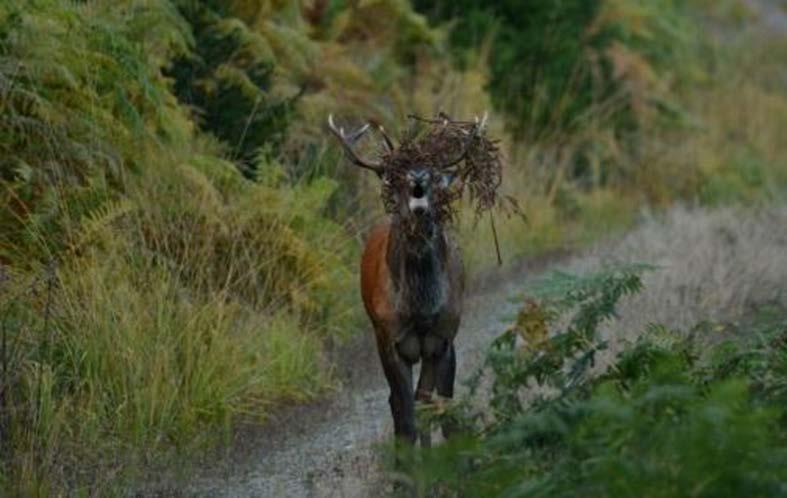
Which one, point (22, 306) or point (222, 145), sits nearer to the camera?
point (22, 306)

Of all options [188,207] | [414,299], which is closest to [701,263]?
[188,207]

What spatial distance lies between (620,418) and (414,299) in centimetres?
309

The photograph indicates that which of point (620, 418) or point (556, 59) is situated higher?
point (620, 418)

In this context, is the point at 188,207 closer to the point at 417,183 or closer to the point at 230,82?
the point at 230,82

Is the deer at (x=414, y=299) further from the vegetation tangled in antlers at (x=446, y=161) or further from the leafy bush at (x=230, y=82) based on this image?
the leafy bush at (x=230, y=82)

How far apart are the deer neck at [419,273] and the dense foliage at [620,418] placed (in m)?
0.64

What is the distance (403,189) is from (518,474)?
2.34 meters

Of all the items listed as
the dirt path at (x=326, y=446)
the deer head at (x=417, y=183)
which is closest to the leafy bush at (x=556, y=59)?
the dirt path at (x=326, y=446)

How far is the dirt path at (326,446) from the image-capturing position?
10.3 m

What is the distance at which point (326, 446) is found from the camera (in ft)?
37.6

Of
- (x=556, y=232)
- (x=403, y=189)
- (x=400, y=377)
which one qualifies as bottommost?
(x=556, y=232)

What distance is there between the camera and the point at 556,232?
18.1 metres

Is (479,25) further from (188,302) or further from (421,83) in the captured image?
(188,302)

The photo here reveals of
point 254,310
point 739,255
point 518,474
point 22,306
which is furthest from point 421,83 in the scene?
point 518,474
